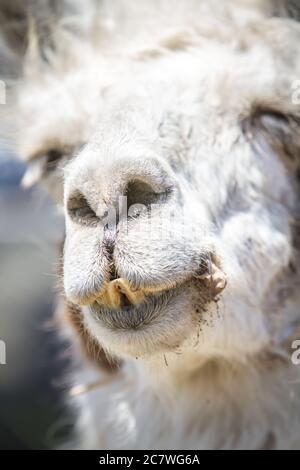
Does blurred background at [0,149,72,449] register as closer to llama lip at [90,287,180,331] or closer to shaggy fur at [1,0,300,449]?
shaggy fur at [1,0,300,449]

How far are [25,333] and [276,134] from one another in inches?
84.9

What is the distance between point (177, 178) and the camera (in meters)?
1.85

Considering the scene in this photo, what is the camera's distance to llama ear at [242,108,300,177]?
2127 millimetres

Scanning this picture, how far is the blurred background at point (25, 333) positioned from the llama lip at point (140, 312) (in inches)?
55.0

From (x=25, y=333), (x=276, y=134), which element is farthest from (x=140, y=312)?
(x=25, y=333)

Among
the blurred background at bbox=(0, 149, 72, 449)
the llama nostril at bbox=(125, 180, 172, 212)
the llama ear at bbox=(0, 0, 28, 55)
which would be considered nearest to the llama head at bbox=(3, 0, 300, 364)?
the llama nostril at bbox=(125, 180, 172, 212)

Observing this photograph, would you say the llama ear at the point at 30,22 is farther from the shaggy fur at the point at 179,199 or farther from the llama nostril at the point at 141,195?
the llama nostril at the point at 141,195

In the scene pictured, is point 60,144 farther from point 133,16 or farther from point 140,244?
point 140,244

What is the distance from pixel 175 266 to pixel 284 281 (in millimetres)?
570

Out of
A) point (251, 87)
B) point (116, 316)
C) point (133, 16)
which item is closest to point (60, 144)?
point (133, 16)

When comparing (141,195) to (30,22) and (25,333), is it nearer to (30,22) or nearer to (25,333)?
(30,22)

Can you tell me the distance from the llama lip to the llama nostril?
0.23 metres
